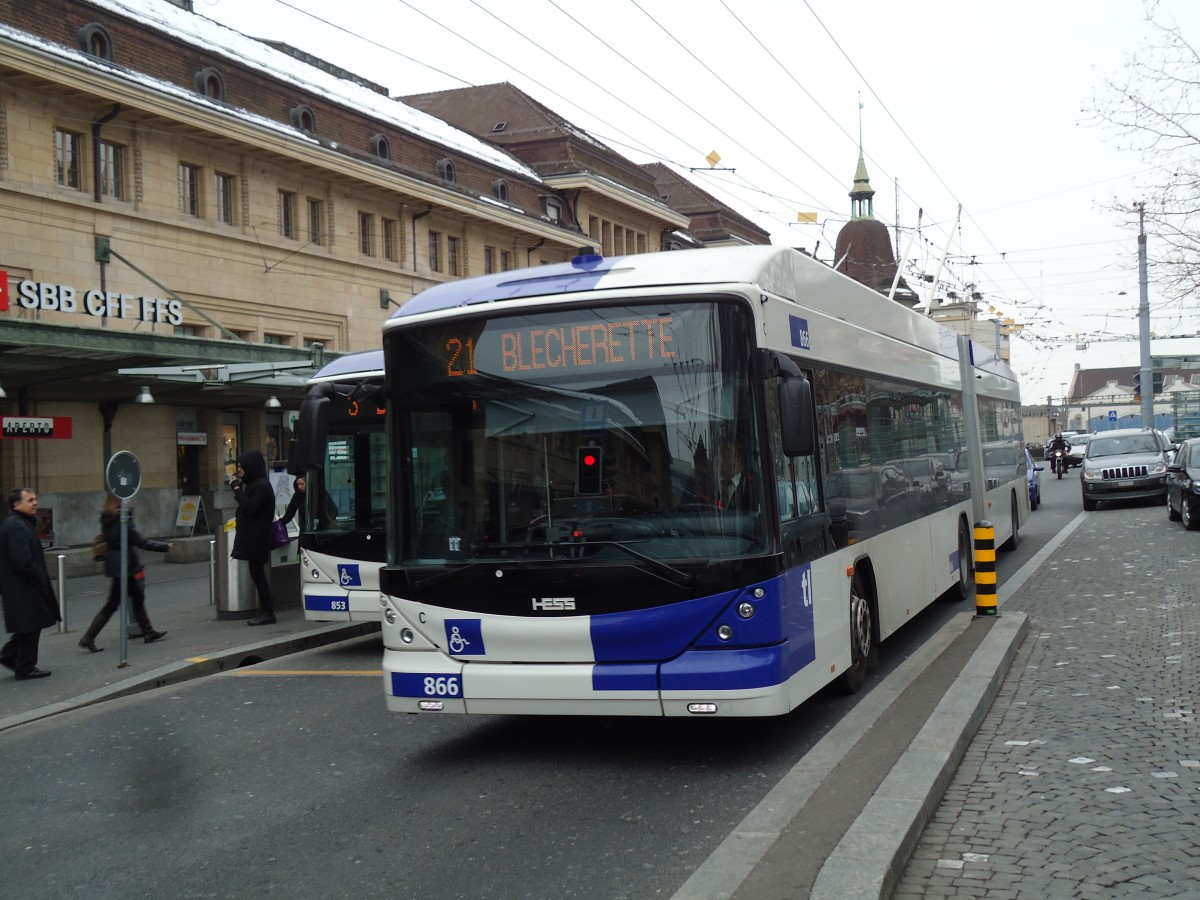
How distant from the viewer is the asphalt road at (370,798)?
17.9 ft

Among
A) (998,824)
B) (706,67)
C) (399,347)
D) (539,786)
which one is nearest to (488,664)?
(539,786)

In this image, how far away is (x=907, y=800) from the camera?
546cm

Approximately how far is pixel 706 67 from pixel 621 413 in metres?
10.7

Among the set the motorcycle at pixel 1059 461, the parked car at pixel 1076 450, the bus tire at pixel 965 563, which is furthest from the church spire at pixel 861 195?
the bus tire at pixel 965 563

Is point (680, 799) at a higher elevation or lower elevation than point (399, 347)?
lower

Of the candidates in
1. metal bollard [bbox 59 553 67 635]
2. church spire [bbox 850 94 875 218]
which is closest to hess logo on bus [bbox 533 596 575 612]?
metal bollard [bbox 59 553 67 635]

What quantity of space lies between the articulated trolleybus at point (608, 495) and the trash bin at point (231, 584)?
313 inches

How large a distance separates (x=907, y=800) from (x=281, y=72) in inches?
1275

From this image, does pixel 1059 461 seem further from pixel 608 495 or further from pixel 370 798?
pixel 370 798

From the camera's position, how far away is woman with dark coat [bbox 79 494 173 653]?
12.9 m

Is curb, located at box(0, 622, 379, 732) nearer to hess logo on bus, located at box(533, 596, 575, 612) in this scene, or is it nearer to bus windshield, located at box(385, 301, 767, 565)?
bus windshield, located at box(385, 301, 767, 565)

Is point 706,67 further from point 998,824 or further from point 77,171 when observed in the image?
point 77,171

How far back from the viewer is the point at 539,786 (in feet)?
22.3

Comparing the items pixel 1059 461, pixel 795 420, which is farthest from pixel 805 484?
pixel 1059 461
